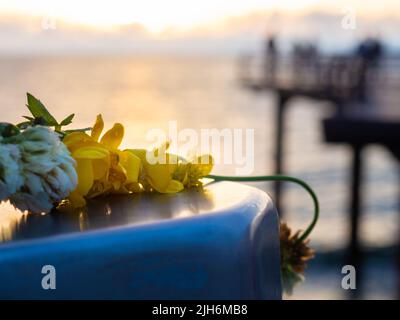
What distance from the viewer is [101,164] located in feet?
3.24

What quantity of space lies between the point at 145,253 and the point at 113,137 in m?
0.22

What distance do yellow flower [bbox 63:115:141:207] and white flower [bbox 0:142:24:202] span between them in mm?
95

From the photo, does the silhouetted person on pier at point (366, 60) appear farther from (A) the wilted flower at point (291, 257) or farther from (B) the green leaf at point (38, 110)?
(B) the green leaf at point (38, 110)

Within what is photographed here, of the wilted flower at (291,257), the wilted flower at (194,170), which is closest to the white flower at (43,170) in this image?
the wilted flower at (194,170)

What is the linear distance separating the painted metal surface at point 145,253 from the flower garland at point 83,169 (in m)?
0.03

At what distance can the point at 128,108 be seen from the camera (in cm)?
3416

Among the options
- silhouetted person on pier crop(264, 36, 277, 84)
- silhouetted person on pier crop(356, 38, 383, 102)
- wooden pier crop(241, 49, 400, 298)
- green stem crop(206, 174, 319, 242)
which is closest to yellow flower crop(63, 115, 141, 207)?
green stem crop(206, 174, 319, 242)

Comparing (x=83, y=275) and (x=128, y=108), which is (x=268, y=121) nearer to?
(x=128, y=108)

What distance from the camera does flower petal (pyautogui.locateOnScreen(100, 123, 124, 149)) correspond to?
3.33 ft

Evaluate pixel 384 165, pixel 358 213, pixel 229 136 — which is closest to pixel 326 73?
pixel 358 213

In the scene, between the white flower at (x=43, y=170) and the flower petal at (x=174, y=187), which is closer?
the white flower at (x=43, y=170)

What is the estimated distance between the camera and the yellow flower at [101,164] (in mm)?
970

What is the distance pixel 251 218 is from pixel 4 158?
29cm

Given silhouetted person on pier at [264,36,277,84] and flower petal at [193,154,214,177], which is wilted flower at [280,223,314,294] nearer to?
flower petal at [193,154,214,177]
